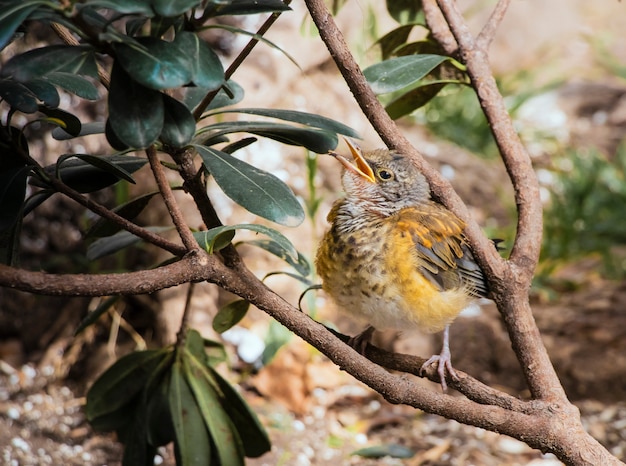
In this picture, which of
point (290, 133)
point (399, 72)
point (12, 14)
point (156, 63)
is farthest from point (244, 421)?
point (12, 14)

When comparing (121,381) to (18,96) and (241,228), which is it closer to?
(241,228)

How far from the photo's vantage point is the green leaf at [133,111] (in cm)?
116

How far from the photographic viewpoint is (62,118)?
1.39 m

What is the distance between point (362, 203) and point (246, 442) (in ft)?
2.52

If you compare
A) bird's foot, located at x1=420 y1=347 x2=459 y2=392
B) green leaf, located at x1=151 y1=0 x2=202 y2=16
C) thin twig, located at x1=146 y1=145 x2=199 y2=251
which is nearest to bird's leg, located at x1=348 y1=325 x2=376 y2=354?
bird's foot, located at x1=420 y1=347 x2=459 y2=392

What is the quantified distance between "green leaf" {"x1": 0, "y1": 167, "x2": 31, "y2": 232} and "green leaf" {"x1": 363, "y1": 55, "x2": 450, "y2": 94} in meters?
0.78

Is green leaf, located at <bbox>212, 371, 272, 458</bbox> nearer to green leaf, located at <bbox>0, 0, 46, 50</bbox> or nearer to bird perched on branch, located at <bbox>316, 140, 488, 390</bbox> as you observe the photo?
bird perched on branch, located at <bbox>316, 140, 488, 390</bbox>

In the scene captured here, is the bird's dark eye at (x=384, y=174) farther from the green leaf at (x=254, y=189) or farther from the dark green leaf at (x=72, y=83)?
the dark green leaf at (x=72, y=83)

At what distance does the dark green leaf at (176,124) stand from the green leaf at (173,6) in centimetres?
22

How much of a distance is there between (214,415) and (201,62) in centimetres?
119

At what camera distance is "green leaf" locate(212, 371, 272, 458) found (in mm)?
2152

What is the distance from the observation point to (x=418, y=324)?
6.15 ft

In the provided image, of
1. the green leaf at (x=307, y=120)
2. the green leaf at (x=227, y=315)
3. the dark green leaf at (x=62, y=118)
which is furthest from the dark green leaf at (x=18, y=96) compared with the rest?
the green leaf at (x=227, y=315)

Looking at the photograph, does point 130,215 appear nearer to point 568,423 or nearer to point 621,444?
point 568,423
